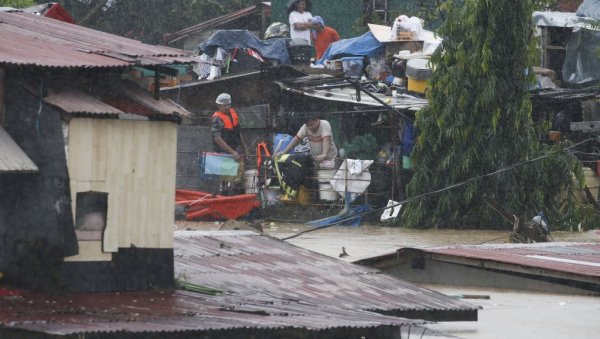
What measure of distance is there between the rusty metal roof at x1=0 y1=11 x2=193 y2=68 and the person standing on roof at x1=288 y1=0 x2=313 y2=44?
15.5 m

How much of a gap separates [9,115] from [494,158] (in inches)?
498

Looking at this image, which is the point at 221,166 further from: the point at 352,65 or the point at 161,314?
the point at 161,314

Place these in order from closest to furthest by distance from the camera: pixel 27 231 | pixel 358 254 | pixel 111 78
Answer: pixel 27 231
pixel 111 78
pixel 358 254

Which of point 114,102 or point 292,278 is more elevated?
point 114,102

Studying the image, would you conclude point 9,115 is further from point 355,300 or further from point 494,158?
point 494,158

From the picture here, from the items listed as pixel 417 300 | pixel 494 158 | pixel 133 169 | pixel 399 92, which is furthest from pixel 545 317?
pixel 399 92

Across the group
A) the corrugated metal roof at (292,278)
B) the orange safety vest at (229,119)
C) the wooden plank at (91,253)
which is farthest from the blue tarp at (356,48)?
the wooden plank at (91,253)

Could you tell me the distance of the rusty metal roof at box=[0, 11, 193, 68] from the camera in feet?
30.0

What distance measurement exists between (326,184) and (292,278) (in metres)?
10.5

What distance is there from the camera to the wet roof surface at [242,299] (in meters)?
8.09

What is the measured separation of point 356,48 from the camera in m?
24.8

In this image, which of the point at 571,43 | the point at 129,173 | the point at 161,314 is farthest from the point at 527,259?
the point at 571,43

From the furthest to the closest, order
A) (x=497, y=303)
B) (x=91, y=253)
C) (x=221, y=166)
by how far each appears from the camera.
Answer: (x=221, y=166)
(x=497, y=303)
(x=91, y=253)

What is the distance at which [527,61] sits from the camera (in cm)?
2098
